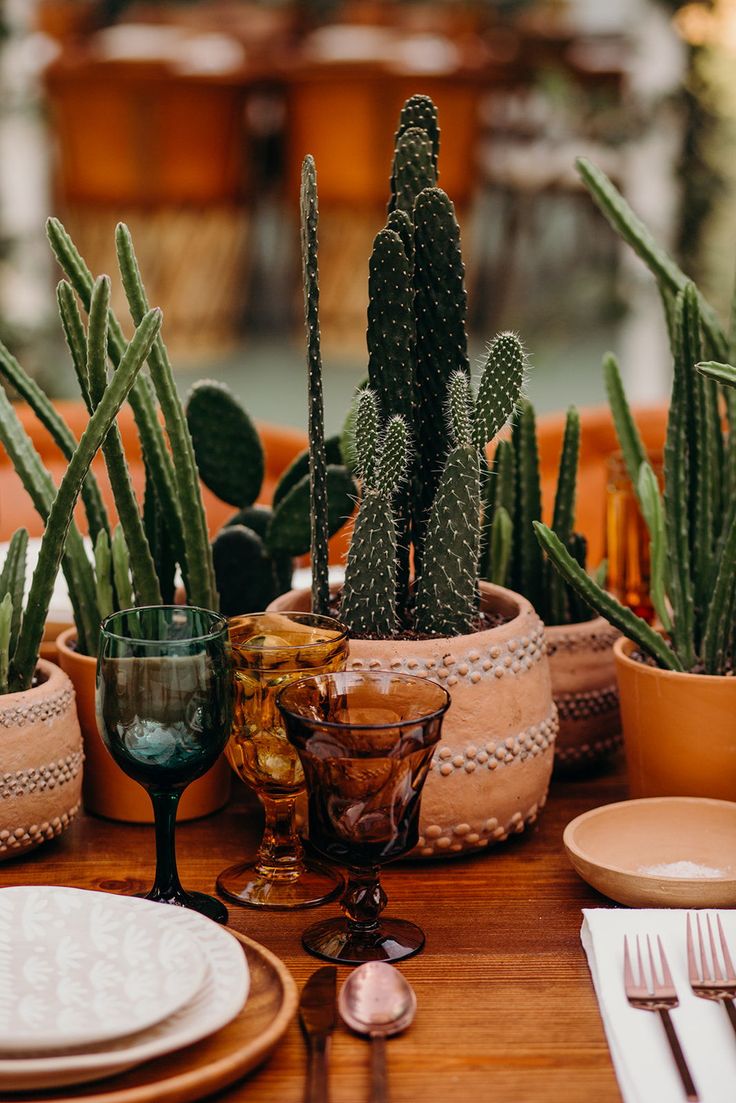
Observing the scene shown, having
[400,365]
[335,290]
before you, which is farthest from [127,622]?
[335,290]

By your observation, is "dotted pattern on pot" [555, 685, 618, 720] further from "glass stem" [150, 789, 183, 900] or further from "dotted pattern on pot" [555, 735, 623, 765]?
"glass stem" [150, 789, 183, 900]

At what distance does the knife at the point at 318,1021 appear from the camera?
0.61m

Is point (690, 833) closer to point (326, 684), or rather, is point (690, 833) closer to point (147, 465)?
point (326, 684)

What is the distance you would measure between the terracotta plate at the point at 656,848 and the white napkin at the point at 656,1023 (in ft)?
0.06

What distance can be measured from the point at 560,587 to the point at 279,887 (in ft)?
1.13

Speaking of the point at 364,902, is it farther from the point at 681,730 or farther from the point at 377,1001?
the point at 681,730

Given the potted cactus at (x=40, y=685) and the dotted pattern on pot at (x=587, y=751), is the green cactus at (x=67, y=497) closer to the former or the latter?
the potted cactus at (x=40, y=685)

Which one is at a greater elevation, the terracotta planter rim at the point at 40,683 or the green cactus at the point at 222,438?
the green cactus at the point at 222,438

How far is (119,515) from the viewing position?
2.98 feet

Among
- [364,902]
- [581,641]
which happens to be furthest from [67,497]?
[581,641]

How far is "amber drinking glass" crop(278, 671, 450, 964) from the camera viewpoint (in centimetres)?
69

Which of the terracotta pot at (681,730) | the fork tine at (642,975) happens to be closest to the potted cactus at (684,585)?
the terracotta pot at (681,730)

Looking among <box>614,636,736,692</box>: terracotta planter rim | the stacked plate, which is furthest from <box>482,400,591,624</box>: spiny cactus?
the stacked plate

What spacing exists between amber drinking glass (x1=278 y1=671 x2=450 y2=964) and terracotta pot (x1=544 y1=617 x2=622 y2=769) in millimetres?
259
